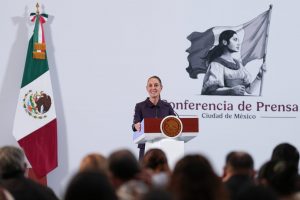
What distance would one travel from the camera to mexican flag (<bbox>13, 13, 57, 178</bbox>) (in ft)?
28.4

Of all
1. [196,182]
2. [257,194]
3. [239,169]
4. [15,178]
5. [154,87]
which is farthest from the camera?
[154,87]

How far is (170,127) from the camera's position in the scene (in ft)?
22.7

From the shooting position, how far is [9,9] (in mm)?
8773

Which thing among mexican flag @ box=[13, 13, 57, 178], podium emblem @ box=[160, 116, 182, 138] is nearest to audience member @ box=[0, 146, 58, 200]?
podium emblem @ box=[160, 116, 182, 138]

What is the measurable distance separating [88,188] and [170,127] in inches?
169

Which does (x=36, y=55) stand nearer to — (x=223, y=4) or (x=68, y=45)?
(x=68, y=45)

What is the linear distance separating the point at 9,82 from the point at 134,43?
5.57ft

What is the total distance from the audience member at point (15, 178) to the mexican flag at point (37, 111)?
4122 millimetres

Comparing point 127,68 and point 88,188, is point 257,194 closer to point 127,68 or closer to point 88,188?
point 88,188

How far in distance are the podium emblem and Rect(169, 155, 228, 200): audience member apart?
11.7 ft

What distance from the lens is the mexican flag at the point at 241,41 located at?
9523 mm

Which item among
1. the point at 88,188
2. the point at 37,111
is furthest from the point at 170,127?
the point at 88,188

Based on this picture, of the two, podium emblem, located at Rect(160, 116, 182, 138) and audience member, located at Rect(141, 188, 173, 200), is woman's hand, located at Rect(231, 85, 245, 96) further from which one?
audience member, located at Rect(141, 188, 173, 200)

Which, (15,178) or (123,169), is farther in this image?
(15,178)
